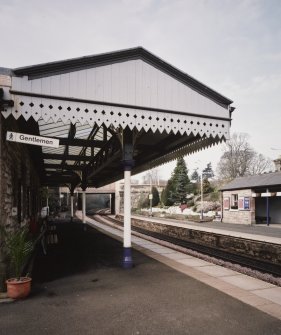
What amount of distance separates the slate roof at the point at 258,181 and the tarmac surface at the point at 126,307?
19972 millimetres

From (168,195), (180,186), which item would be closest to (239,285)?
(180,186)

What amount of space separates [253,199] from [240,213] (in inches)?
76.6

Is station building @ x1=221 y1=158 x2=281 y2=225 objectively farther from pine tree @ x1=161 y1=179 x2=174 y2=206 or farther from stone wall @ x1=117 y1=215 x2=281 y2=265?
pine tree @ x1=161 y1=179 x2=174 y2=206

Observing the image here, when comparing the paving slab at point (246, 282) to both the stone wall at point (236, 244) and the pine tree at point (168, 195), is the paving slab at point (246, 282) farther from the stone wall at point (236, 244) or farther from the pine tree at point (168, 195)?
the pine tree at point (168, 195)

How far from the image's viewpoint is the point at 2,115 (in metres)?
5.45

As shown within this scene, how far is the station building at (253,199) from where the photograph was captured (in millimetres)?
24859

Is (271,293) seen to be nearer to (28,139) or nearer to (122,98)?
(122,98)

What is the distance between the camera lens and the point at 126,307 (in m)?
4.58

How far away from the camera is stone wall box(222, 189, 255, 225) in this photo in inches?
1038

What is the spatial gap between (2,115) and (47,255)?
483 centimetres

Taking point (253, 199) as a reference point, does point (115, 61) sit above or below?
above

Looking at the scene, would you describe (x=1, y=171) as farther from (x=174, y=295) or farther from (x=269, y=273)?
(x=269, y=273)

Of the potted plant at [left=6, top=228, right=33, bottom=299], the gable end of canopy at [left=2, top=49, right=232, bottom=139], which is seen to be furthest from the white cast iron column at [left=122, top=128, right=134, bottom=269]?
the potted plant at [left=6, top=228, right=33, bottom=299]

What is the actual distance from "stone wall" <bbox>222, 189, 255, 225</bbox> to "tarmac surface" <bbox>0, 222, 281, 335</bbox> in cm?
2133
